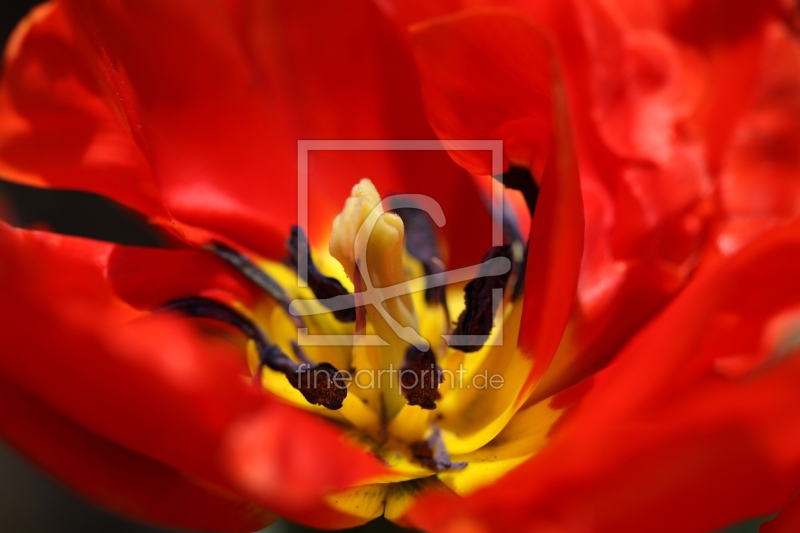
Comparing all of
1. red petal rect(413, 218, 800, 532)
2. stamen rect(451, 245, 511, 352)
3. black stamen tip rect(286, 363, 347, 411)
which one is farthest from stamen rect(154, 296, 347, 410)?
red petal rect(413, 218, 800, 532)

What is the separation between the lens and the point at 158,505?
0.56 m

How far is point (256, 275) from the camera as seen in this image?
0.79 metres

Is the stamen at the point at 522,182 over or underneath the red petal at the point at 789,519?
over

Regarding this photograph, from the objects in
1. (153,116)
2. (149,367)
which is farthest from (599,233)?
(149,367)

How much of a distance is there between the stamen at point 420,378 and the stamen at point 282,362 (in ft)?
0.15

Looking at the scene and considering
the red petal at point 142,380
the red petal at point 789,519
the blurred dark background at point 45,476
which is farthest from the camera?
the blurred dark background at point 45,476

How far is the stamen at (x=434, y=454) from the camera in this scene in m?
0.66

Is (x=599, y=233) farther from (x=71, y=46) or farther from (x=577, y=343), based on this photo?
(x=71, y=46)

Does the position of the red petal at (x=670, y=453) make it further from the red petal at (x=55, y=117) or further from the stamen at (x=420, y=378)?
the red petal at (x=55, y=117)

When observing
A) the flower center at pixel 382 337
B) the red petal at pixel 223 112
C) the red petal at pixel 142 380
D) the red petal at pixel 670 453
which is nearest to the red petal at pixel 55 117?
the red petal at pixel 223 112

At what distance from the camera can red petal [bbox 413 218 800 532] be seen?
42 cm

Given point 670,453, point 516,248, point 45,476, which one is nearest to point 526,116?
point 516,248

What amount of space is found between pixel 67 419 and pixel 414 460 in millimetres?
231

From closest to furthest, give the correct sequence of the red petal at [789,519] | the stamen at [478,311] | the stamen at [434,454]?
the red petal at [789,519] < the stamen at [434,454] < the stamen at [478,311]
